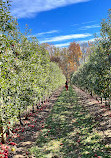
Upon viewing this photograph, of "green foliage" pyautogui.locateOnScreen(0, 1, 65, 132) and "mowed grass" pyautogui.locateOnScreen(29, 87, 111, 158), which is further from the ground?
"green foliage" pyautogui.locateOnScreen(0, 1, 65, 132)

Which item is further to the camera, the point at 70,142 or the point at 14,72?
the point at 14,72

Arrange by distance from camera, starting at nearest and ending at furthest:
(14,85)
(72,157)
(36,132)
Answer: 1. (72,157)
2. (14,85)
3. (36,132)

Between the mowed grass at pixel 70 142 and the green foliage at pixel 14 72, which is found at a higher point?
the green foliage at pixel 14 72

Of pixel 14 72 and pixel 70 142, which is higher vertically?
pixel 14 72

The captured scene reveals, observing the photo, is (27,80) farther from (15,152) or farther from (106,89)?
(106,89)

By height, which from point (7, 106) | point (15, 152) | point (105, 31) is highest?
point (105, 31)

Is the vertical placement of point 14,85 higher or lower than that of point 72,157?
higher

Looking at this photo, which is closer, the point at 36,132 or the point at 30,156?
the point at 30,156

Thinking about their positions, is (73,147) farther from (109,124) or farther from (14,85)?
(14,85)

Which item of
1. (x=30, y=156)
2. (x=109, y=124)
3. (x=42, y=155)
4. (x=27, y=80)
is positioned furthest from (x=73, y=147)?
(x=27, y=80)

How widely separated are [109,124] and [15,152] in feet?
25.7

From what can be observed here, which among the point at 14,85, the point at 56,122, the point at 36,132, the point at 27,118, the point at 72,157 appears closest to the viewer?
the point at 72,157

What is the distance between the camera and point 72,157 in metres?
7.46

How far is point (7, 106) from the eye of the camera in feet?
25.1
